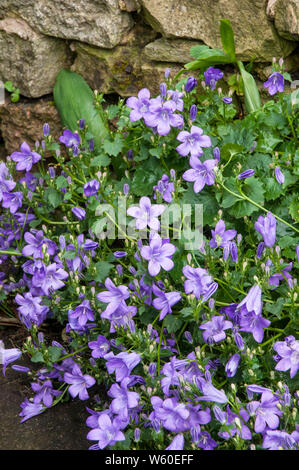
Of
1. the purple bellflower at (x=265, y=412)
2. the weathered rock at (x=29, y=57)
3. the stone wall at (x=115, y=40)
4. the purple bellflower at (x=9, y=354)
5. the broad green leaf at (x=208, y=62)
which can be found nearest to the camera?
the purple bellflower at (x=265, y=412)

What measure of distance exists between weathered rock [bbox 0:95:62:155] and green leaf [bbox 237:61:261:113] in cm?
118

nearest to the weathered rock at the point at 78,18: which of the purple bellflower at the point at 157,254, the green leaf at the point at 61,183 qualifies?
the green leaf at the point at 61,183

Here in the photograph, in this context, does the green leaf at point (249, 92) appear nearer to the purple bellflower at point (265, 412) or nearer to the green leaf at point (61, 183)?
the green leaf at point (61, 183)

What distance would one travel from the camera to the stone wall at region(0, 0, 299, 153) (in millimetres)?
3252

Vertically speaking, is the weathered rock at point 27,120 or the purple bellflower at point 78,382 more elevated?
the weathered rock at point 27,120

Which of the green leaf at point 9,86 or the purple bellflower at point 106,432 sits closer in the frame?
the purple bellflower at point 106,432

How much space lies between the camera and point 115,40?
344 cm

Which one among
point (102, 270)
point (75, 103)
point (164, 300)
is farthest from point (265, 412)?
point (75, 103)

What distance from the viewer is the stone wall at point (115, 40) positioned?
325cm

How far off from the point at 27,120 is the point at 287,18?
65.2 inches

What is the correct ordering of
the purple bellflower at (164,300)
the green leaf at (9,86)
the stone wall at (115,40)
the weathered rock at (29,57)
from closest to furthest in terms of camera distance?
the purple bellflower at (164,300)
the stone wall at (115,40)
the weathered rock at (29,57)
the green leaf at (9,86)

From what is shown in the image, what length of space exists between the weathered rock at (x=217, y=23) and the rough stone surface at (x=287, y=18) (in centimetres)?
5
